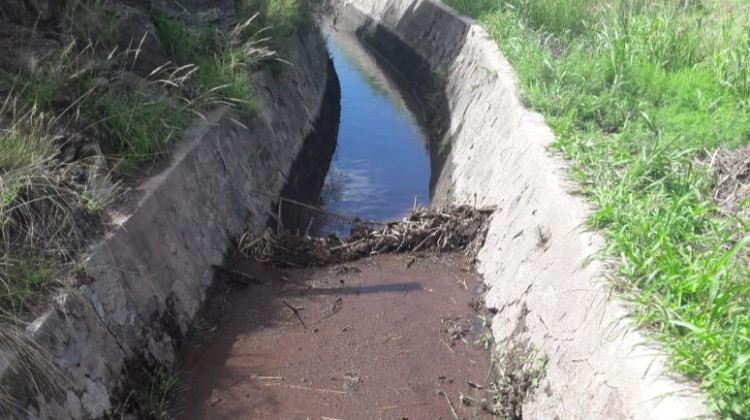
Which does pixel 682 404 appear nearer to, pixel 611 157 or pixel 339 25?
pixel 611 157

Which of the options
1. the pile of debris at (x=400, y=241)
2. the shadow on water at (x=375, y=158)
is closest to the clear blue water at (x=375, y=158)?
the shadow on water at (x=375, y=158)

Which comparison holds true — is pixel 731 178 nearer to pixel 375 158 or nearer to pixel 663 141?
pixel 663 141

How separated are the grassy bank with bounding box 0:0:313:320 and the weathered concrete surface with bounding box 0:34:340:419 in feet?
0.71

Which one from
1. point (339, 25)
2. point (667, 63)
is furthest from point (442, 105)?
point (339, 25)

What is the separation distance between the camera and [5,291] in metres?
3.89

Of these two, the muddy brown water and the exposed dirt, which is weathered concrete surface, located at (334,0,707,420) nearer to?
the muddy brown water

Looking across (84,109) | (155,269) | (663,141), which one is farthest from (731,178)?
(84,109)

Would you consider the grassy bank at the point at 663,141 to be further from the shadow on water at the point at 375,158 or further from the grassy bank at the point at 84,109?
the grassy bank at the point at 84,109

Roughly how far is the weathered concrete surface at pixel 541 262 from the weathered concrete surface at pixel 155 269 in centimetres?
244

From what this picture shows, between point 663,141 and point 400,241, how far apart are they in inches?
104

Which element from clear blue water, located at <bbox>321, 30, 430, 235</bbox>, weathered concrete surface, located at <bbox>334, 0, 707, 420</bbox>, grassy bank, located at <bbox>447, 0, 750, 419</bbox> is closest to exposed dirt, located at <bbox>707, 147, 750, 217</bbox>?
grassy bank, located at <bbox>447, 0, 750, 419</bbox>

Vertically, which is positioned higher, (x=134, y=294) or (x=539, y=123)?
(x=539, y=123)

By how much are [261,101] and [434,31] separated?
23.2 feet

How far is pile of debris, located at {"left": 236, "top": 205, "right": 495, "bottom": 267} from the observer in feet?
22.4
